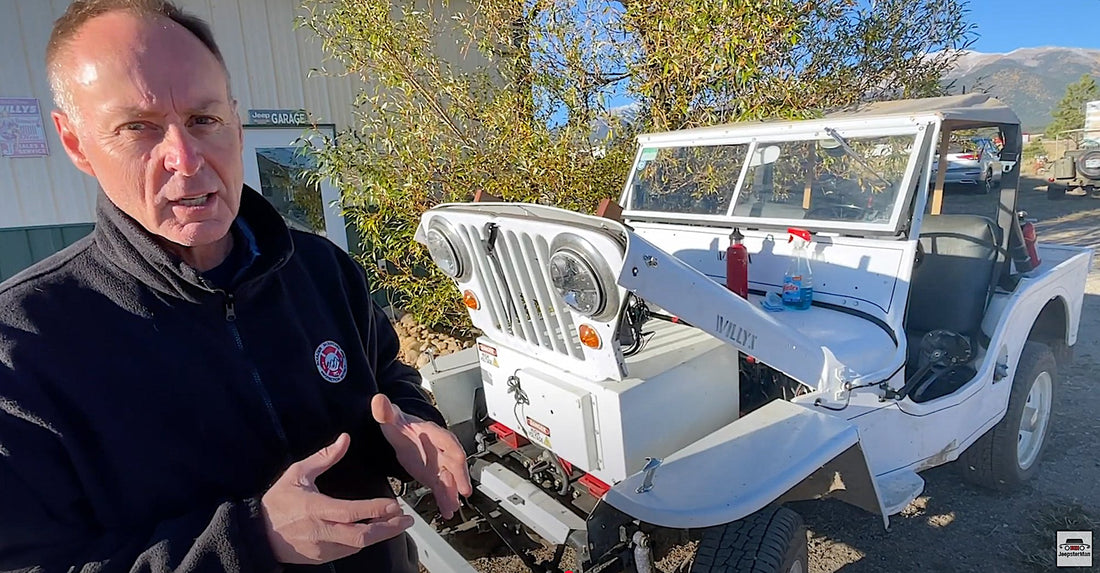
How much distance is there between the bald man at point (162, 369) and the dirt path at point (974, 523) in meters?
2.74

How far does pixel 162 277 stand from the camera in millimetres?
1043

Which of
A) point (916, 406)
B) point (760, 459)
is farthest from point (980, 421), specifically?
point (760, 459)

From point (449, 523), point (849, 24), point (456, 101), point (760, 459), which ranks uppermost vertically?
point (849, 24)

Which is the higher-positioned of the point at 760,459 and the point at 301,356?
the point at 301,356

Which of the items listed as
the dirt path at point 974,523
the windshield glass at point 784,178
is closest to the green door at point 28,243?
the windshield glass at point 784,178

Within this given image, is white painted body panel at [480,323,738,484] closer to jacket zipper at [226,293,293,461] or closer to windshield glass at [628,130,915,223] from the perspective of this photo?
windshield glass at [628,130,915,223]

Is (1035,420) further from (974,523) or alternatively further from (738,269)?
(738,269)

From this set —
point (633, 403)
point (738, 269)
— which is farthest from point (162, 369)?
point (738, 269)

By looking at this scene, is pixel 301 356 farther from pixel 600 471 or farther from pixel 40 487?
pixel 600 471

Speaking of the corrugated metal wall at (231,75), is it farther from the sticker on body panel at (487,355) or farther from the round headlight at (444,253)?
the sticker on body panel at (487,355)

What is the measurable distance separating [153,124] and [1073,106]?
128 feet

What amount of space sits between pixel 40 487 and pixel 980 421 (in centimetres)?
372

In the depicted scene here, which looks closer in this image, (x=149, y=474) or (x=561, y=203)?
(x=149, y=474)

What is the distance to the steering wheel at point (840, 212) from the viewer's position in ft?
9.82
